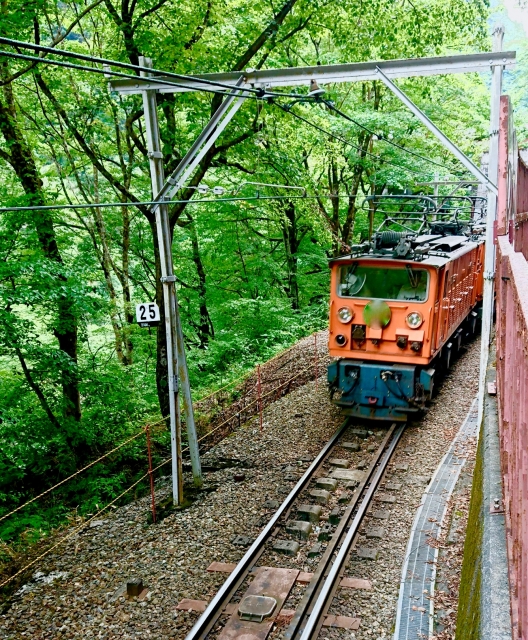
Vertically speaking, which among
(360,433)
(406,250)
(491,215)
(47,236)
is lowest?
(360,433)

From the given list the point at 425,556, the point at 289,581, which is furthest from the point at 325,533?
the point at 425,556

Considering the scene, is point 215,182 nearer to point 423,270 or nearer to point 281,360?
point 281,360

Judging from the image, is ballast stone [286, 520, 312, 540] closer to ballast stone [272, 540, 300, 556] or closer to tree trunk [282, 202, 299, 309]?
ballast stone [272, 540, 300, 556]

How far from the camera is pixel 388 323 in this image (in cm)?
1022

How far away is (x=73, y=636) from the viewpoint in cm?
539

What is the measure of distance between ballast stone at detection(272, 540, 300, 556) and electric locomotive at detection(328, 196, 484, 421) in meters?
4.02

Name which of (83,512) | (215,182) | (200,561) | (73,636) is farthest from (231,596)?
(215,182)

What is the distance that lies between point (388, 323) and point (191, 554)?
5350 millimetres

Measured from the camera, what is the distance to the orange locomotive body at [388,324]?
9.95 metres

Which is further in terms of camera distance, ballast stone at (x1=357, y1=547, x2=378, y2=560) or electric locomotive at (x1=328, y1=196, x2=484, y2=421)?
electric locomotive at (x1=328, y1=196, x2=484, y2=421)

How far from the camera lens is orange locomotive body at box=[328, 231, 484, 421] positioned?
9.95 metres

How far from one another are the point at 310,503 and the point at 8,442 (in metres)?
6.16

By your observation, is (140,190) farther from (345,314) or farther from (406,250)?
(406,250)

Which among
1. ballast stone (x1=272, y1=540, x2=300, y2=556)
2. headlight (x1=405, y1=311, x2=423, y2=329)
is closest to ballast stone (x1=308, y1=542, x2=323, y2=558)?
ballast stone (x1=272, y1=540, x2=300, y2=556)
